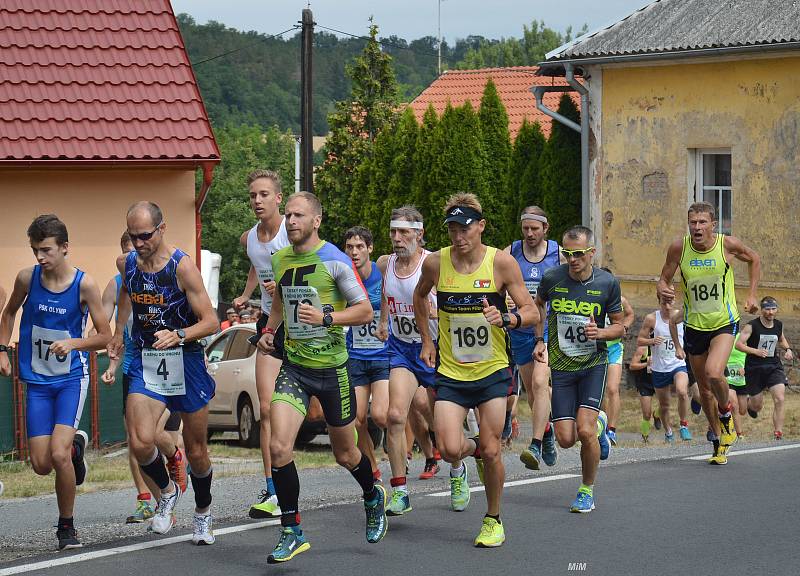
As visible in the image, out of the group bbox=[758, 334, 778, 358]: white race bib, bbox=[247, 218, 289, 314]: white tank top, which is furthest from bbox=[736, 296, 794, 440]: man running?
bbox=[247, 218, 289, 314]: white tank top

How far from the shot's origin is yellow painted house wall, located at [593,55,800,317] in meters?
23.1

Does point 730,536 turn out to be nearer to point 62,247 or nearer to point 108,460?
point 62,247

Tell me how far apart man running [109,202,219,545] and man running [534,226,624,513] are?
9.17ft

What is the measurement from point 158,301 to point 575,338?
3211mm

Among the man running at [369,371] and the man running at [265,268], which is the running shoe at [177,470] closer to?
the man running at [265,268]

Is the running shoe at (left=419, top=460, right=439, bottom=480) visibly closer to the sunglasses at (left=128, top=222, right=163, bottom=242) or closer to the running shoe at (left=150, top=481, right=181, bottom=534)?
the running shoe at (left=150, top=481, right=181, bottom=534)

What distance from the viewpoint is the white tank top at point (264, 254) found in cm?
1020

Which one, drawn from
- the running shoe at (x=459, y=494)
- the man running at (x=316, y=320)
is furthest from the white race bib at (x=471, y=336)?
the running shoe at (x=459, y=494)

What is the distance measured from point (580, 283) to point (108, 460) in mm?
7408

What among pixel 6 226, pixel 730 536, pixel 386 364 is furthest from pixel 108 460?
pixel 730 536

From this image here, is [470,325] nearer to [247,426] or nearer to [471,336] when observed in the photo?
[471,336]

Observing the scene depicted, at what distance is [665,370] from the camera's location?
18.0 meters

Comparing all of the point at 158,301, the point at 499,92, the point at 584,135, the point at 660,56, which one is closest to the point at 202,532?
the point at 158,301

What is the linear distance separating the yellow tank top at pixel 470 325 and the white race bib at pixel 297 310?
34.8 inches
